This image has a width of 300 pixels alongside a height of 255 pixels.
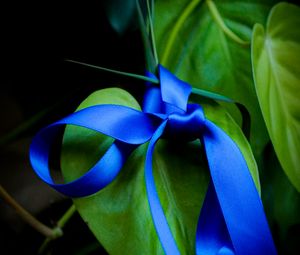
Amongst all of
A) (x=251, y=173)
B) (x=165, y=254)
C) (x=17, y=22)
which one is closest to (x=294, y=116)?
(x=251, y=173)

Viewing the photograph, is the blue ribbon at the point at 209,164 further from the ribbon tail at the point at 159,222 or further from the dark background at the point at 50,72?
the dark background at the point at 50,72

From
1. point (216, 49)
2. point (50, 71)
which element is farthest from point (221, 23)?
point (50, 71)

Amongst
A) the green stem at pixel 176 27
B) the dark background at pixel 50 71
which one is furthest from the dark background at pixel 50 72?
the green stem at pixel 176 27

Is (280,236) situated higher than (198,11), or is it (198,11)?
(198,11)

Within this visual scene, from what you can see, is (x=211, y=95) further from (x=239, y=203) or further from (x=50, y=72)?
(x=50, y=72)

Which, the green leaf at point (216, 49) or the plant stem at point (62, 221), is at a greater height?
the green leaf at point (216, 49)

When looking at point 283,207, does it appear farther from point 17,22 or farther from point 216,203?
point 17,22
